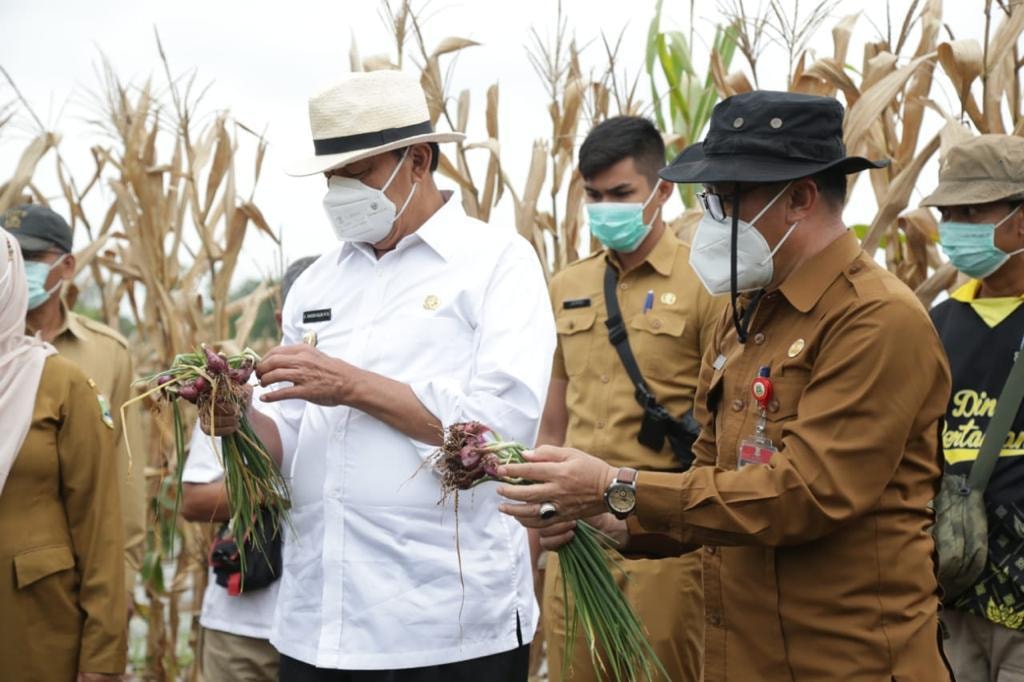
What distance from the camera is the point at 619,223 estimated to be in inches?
171

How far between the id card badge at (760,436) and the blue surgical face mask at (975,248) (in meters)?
1.40

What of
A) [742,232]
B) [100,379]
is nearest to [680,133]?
[100,379]

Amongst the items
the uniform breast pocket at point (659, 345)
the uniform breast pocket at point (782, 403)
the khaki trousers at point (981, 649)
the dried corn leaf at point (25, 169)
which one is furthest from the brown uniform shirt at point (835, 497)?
the dried corn leaf at point (25, 169)

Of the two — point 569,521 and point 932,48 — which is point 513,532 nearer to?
point 569,521

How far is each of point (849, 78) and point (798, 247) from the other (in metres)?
2.20

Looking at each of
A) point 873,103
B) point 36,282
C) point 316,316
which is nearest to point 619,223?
point 873,103

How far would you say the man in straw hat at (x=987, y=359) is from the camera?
335cm

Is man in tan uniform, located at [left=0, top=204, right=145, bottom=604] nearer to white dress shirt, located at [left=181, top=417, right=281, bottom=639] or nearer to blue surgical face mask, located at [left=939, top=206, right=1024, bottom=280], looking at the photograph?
white dress shirt, located at [left=181, top=417, right=281, bottom=639]

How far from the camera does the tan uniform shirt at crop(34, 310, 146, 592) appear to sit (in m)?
4.64

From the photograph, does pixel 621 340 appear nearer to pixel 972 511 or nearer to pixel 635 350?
pixel 635 350

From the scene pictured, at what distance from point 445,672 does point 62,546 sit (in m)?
1.12

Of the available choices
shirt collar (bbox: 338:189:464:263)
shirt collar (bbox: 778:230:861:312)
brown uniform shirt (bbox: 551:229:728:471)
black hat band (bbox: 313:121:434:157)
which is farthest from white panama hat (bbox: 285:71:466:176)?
brown uniform shirt (bbox: 551:229:728:471)

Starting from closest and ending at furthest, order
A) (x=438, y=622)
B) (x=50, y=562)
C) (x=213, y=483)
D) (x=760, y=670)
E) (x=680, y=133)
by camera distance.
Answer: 1. (x=760, y=670)
2. (x=438, y=622)
3. (x=50, y=562)
4. (x=213, y=483)
5. (x=680, y=133)

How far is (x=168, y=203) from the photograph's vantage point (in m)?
5.55
